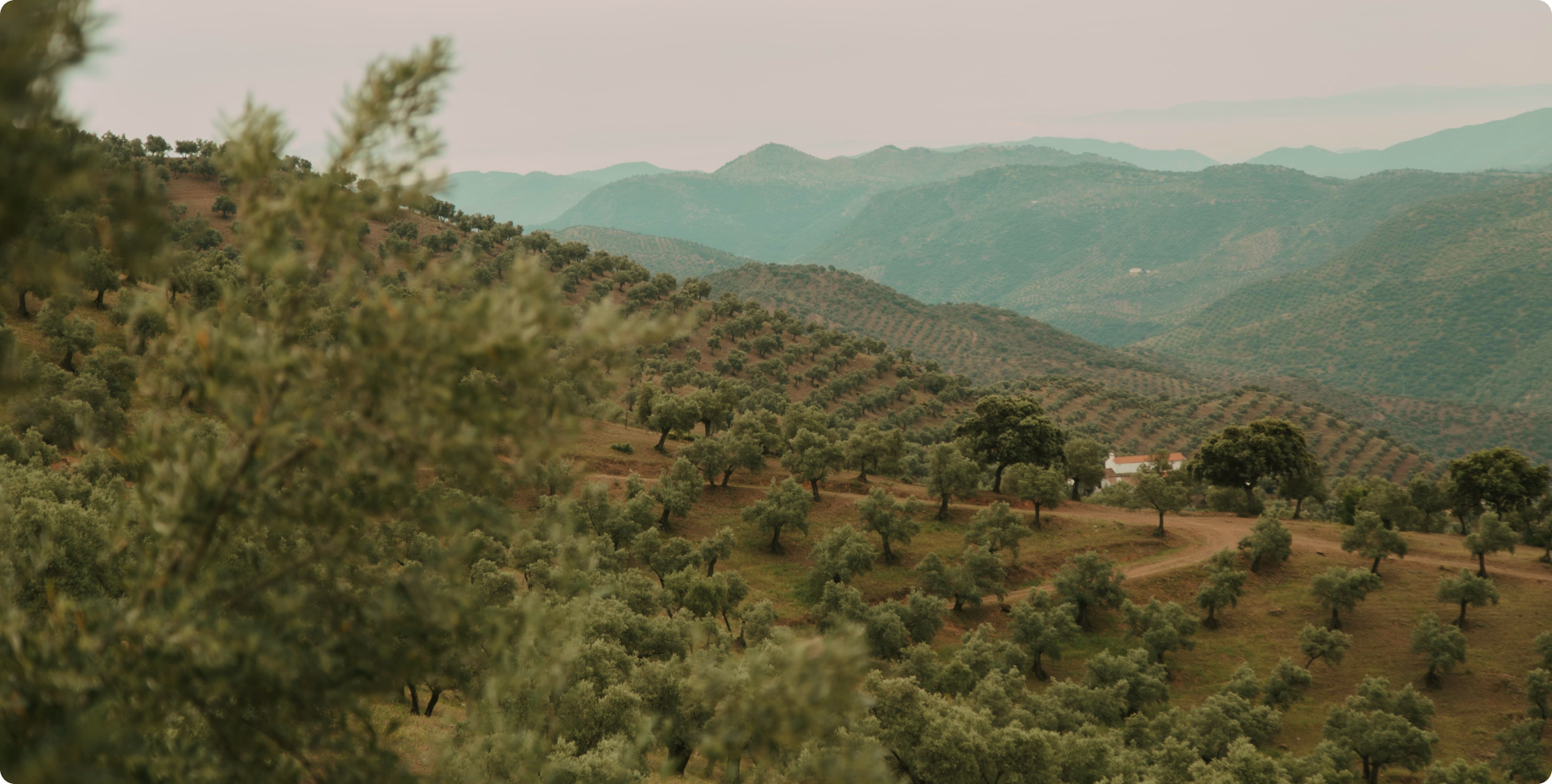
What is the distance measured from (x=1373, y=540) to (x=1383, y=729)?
912 inches

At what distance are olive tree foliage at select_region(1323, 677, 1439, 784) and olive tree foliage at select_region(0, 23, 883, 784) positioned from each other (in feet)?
134

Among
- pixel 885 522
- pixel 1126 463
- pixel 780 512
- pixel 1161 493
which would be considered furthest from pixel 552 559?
pixel 1126 463

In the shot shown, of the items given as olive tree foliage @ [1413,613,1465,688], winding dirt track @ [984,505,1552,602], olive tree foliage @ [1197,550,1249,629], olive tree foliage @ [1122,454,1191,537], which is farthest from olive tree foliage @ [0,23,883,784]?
olive tree foliage @ [1122,454,1191,537]

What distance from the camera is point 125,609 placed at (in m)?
5.05

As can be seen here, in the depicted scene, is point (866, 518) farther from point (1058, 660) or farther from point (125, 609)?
point (125, 609)

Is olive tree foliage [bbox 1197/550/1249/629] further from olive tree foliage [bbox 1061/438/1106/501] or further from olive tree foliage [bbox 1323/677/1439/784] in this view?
olive tree foliage [bbox 1061/438/1106/501]

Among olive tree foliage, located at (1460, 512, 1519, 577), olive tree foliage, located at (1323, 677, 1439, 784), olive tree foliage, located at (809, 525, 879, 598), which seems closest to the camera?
olive tree foliage, located at (1323, 677, 1439, 784)

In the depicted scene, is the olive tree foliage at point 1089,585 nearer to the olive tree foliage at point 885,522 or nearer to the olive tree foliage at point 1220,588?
the olive tree foliage at point 1220,588

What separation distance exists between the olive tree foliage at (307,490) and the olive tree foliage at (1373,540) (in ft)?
201

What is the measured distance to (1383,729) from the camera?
3509 cm

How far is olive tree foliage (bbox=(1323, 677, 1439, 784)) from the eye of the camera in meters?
34.5

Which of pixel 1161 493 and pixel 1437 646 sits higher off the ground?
pixel 1161 493

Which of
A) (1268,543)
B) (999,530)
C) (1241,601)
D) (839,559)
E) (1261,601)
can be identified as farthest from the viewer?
(999,530)

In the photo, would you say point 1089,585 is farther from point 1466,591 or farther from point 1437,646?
point 1466,591
